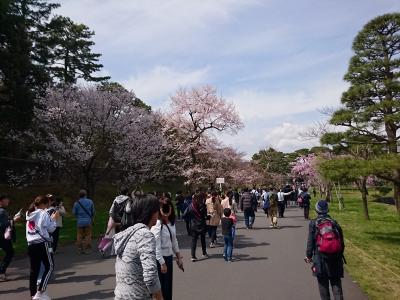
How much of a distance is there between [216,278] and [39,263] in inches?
131

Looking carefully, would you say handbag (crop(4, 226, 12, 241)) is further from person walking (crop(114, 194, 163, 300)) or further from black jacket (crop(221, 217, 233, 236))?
person walking (crop(114, 194, 163, 300))

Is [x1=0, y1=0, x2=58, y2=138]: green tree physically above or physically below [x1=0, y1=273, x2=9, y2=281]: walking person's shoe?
above

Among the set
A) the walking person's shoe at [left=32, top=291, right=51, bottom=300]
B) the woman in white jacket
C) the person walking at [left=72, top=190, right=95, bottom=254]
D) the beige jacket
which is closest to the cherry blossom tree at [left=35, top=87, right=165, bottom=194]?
the person walking at [left=72, top=190, right=95, bottom=254]

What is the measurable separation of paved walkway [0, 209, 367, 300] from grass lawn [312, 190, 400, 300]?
50 centimetres

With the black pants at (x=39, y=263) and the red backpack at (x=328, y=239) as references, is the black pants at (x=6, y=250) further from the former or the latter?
the red backpack at (x=328, y=239)

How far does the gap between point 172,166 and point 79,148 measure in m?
13.7

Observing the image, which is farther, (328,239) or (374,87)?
(374,87)

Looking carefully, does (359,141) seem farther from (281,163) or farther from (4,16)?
(281,163)

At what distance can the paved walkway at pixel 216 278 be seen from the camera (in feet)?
22.6

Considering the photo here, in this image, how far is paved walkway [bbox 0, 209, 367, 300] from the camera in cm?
689

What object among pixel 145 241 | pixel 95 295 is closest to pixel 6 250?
pixel 95 295

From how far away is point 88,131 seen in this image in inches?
947

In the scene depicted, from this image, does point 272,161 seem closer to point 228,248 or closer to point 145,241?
point 228,248

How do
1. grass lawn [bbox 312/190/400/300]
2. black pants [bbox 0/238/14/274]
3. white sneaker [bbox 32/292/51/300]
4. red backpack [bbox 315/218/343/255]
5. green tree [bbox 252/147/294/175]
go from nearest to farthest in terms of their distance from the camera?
1. red backpack [bbox 315/218/343/255]
2. white sneaker [bbox 32/292/51/300]
3. grass lawn [bbox 312/190/400/300]
4. black pants [bbox 0/238/14/274]
5. green tree [bbox 252/147/294/175]
